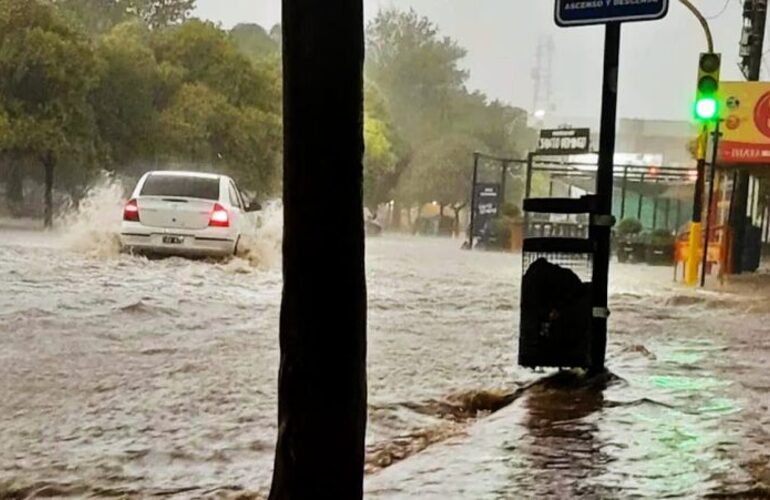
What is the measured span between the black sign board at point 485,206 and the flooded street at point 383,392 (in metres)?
0.61

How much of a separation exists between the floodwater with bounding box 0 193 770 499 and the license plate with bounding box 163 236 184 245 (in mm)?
177

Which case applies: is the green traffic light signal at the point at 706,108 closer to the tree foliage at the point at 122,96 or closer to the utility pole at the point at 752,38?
the utility pole at the point at 752,38

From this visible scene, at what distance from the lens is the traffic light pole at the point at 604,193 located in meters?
4.45

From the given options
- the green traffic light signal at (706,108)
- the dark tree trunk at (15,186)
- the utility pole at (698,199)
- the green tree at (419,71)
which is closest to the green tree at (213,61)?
the green tree at (419,71)

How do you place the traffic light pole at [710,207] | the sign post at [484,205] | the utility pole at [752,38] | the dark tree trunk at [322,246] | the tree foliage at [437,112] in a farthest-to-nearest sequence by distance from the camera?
the utility pole at [752,38] < the traffic light pole at [710,207] < the sign post at [484,205] < the tree foliage at [437,112] < the dark tree trunk at [322,246]

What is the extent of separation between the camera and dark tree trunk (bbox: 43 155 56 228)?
258 inches

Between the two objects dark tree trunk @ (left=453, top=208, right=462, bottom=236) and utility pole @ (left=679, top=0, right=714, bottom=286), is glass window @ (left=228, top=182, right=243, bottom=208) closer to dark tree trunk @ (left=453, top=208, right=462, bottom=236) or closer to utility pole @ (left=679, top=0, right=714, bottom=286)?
dark tree trunk @ (left=453, top=208, right=462, bottom=236)

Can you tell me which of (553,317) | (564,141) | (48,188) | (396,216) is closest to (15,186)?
(48,188)

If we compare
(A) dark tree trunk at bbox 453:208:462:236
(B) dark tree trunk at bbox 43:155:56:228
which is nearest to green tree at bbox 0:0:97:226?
(B) dark tree trunk at bbox 43:155:56:228

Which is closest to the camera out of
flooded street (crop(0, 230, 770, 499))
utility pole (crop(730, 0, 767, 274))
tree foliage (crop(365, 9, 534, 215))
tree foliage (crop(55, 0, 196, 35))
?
flooded street (crop(0, 230, 770, 499))

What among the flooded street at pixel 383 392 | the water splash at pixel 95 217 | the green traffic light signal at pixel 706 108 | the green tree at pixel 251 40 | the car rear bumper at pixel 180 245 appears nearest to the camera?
the flooded street at pixel 383 392

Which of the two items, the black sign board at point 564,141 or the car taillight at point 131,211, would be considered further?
the car taillight at point 131,211

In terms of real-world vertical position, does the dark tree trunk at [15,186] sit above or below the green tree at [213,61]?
below

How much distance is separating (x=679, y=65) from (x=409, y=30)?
227 centimetres
